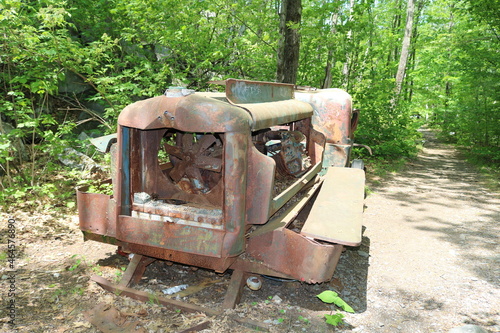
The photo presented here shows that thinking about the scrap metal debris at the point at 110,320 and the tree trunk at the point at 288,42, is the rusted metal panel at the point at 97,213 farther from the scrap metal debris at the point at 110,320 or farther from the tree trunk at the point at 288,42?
the tree trunk at the point at 288,42

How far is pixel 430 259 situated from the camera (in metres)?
4.90

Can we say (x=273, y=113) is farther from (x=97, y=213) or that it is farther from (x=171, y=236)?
(x=97, y=213)

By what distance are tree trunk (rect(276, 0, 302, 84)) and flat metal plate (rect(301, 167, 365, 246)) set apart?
12.5 feet

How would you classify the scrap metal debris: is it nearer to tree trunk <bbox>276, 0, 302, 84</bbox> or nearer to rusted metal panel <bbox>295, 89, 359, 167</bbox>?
rusted metal panel <bbox>295, 89, 359, 167</bbox>

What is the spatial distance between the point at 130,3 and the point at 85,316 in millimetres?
6825

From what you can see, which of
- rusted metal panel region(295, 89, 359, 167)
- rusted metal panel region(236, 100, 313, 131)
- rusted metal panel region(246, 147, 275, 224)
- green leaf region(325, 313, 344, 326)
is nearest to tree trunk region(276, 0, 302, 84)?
rusted metal panel region(295, 89, 359, 167)

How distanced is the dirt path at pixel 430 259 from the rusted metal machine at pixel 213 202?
2.88 ft

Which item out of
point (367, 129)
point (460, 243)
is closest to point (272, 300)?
point (460, 243)

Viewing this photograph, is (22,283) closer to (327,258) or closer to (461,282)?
(327,258)

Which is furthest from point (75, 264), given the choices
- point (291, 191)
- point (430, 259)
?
point (430, 259)

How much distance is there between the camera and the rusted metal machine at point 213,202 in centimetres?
305

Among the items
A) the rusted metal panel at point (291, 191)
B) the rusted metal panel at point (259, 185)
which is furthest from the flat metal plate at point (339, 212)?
the rusted metal panel at point (259, 185)

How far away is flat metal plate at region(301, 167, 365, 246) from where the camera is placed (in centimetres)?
324

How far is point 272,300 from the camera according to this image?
353cm
